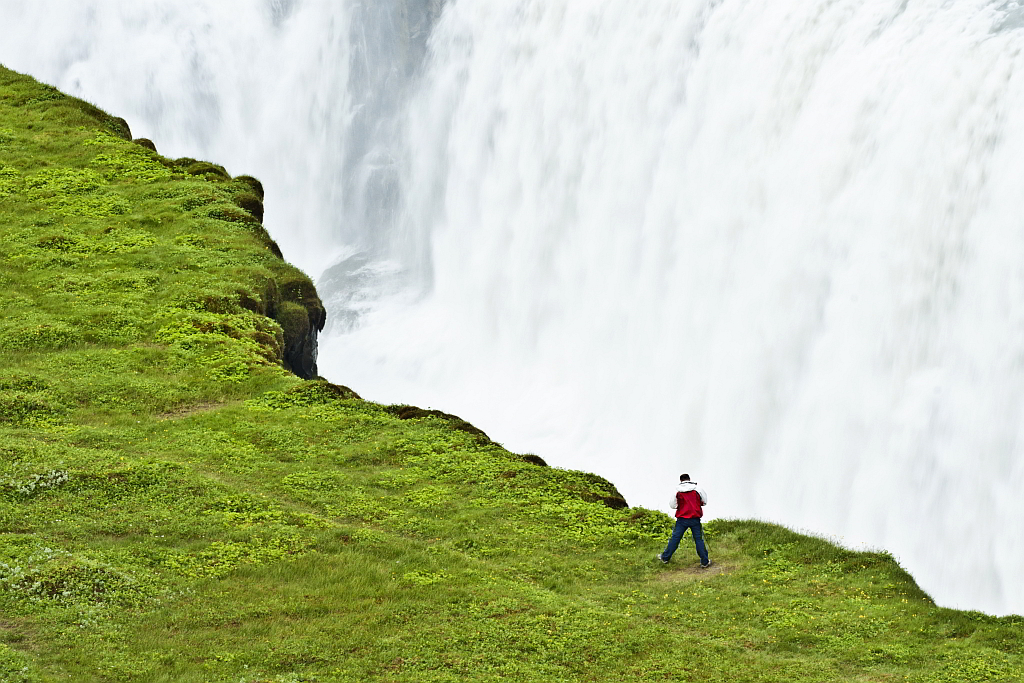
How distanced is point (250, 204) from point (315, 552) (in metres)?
18.9

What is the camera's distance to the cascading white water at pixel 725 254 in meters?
25.7

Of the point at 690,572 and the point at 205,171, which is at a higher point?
the point at 205,171

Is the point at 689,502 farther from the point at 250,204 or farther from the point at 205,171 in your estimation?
the point at 205,171

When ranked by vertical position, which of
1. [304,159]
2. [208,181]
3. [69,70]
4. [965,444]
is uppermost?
[69,70]

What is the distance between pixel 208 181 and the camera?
34094 mm

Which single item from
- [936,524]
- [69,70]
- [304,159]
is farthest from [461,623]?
[69,70]

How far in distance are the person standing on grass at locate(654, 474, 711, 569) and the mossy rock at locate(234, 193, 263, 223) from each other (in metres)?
19.5

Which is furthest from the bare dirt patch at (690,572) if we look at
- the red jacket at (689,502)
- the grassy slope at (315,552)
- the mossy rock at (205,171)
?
the mossy rock at (205,171)

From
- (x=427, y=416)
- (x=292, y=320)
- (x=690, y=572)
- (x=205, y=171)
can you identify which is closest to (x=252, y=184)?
(x=205, y=171)

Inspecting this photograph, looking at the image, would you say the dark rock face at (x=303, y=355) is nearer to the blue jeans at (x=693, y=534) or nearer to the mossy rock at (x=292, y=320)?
the mossy rock at (x=292, y=320)

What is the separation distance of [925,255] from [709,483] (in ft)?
31.0

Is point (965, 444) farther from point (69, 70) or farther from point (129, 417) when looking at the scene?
point (69, 70)

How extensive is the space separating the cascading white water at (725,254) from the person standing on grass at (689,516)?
9.28m

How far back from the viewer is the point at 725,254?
3544cm
